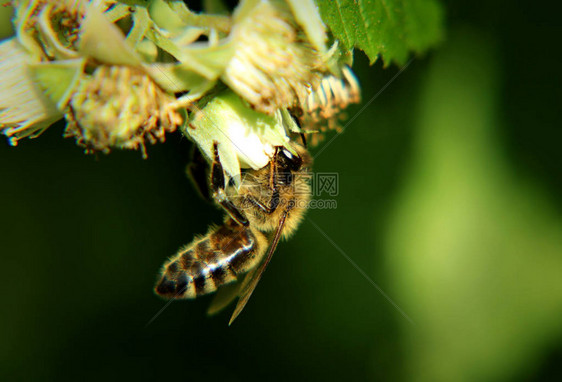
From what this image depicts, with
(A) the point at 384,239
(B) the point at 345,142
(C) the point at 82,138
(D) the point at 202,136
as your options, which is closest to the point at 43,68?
(C) the point at 82,138

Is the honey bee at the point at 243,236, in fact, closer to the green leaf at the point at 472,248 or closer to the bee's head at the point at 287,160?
the bee's head at the point at 287,160

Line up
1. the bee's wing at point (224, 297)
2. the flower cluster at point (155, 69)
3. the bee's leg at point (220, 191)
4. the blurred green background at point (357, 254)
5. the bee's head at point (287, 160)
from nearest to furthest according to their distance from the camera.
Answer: the flower cluster at point (155, 69) < the bee's leg at point (220, 191) < the bee's head at point (287, 160) < the bee's wing at point (224, 297) < the blurred green background at point (357, 254)

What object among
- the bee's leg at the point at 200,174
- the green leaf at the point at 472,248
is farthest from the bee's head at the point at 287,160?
the green leaf at the point at 472,248

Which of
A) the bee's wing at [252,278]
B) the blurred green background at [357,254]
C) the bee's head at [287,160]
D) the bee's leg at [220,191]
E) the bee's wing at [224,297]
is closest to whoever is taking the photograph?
the bee's leg at [220,191]

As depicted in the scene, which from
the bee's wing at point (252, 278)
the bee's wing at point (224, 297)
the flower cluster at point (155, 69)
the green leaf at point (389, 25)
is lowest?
the bee's wing at point (224, 297)

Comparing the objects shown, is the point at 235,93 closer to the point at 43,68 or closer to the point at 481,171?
the point at 43,68

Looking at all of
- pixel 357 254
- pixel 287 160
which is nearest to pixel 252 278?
pixel 287 160

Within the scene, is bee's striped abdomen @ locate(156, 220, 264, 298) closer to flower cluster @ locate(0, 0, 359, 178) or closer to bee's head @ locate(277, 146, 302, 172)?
bee's head @ locate(277, 146, 302, 172)

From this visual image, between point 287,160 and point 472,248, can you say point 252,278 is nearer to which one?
point 287,160
